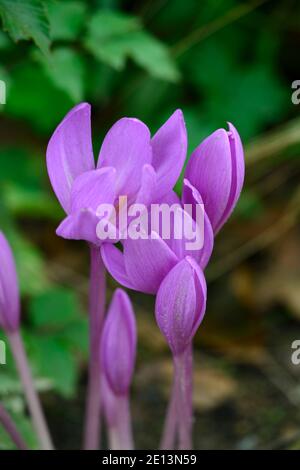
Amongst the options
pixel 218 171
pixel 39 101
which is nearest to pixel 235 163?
pixel 218 171

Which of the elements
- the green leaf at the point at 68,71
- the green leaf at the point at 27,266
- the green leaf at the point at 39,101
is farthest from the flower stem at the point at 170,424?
the green leaf at the point at 39,101

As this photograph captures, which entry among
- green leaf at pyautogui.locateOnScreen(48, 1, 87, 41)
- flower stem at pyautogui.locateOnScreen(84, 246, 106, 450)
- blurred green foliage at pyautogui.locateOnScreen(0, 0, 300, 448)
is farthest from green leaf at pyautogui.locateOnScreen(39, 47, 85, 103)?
flower stem at pyautogui.locateOnScreen(84, 246, 106, 450)

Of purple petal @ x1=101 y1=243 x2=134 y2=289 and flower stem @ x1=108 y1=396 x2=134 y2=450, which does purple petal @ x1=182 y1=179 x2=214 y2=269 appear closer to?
purple petal @ x1=101 y1=243 x2=134 y2=289

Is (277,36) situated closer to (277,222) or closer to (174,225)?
(277,222)

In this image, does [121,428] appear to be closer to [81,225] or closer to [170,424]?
[170,424]

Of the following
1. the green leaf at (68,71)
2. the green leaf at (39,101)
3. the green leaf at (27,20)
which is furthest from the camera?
the green leaf at (39,101)

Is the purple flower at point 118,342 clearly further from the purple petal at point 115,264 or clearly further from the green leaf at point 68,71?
the green leaf at point 68,71
